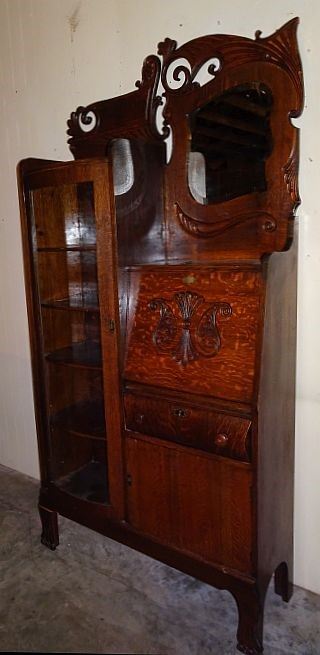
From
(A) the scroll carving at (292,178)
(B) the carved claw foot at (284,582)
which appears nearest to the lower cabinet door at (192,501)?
(B) the carved claw foot at (284,582)

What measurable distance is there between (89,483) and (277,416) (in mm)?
915

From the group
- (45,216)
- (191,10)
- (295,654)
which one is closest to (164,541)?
(295,654)

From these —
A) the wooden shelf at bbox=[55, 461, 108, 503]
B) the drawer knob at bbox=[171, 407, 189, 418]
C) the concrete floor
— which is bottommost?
the concrete floor

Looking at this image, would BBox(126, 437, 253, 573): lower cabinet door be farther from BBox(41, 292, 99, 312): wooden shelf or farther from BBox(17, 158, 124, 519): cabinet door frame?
BBox(41, 292, 99, 312): wooden shelf

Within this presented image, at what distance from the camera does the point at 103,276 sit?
166 cm

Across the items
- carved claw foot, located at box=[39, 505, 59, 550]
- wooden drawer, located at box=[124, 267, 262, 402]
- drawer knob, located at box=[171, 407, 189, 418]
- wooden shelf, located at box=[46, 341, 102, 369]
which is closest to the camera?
wooden drawer, located at box=[124, 267, 262, 402]

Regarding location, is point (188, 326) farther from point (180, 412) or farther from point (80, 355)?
point (80, 355)

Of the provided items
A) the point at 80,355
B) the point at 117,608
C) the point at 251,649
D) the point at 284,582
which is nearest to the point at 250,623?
the point at 251,649

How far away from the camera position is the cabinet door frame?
5.29 ft

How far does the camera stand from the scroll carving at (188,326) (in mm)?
1473

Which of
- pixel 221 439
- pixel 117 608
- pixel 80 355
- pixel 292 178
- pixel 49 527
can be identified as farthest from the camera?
pixel 49 527

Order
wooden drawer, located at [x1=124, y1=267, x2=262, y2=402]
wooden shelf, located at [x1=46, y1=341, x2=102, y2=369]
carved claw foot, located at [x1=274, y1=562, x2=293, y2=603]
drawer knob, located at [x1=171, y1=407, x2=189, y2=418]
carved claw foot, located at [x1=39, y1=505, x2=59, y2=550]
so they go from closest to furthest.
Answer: wooden drawer, located at [x1=124, y1=267, x2=262, y2=402], drawer knob, located at [x1=171, y1=407, x2=189, y2=418], carved claw foot, located at [x1=274, y1=562, x2=293, y2=603], wooden shelf, located at [x1=46, y1=341, x2=102, y2=369], carved claw foot, located at [x1=39, y1=505, x2=59, y2=550]

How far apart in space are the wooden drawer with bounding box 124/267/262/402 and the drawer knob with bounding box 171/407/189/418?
0.07 metres

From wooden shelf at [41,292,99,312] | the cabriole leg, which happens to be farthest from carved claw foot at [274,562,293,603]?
wooden shelf at [41,292,99,312]
